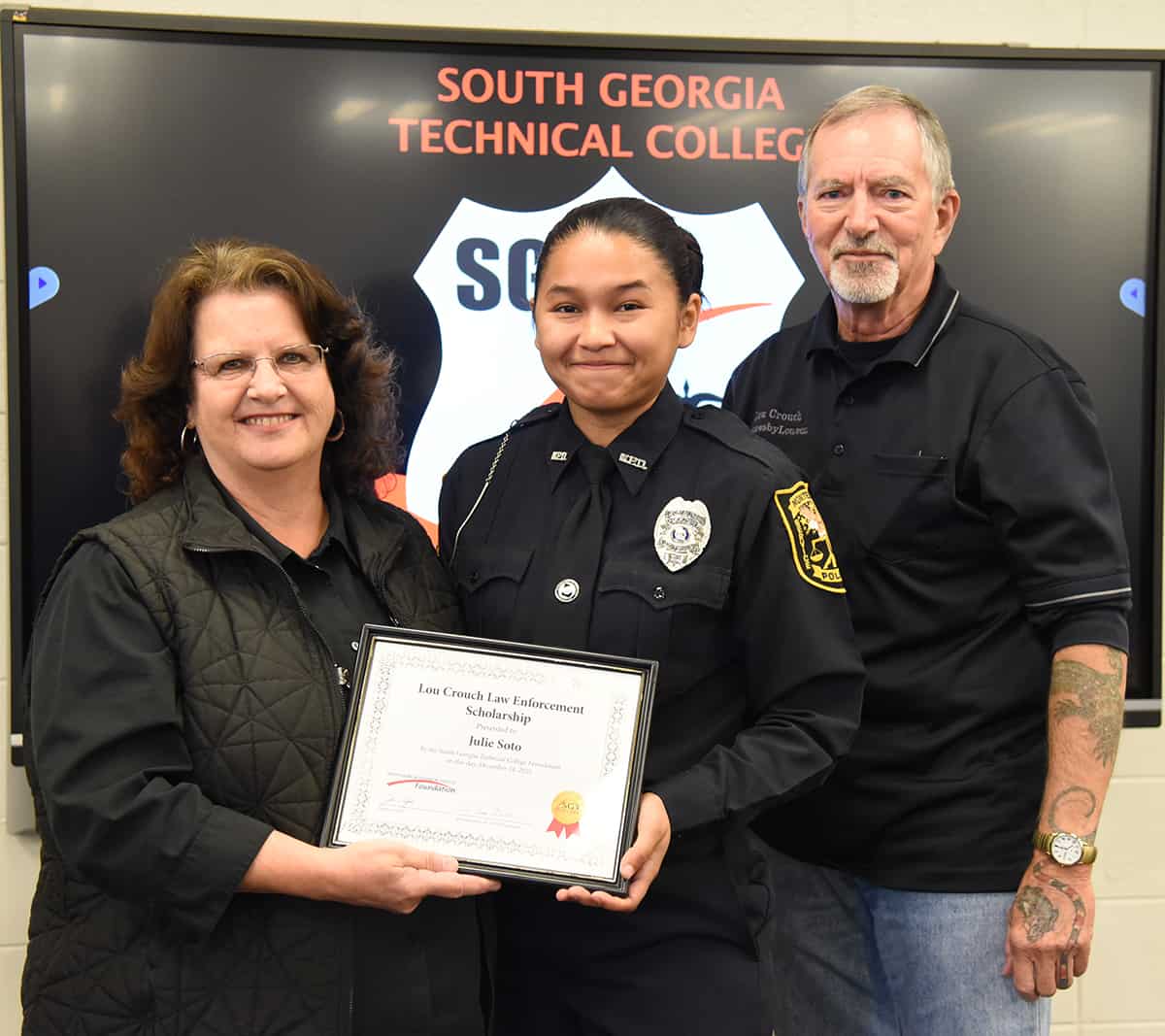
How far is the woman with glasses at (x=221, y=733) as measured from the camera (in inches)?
49.2

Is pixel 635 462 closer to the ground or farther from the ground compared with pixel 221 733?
farther from the ground

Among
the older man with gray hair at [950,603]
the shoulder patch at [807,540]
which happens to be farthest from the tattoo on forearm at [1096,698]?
the shoulder patch at [807,540]

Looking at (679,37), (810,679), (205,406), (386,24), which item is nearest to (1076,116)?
(679,37)

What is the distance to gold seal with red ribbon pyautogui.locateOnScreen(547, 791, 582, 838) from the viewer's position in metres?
1.33

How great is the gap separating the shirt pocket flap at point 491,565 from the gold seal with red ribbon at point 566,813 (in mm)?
304

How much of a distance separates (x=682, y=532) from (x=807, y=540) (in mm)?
170

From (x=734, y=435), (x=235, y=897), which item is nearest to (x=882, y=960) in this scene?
(x=734, y=435)

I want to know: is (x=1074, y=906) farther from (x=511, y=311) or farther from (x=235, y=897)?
(x=511, y=311)

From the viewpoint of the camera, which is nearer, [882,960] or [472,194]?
[882,960]

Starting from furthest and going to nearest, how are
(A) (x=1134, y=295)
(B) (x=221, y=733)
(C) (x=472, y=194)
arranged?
(A) (x=1134, y=295), (C) (x=472, y=194), (B) (x=221, y=733)

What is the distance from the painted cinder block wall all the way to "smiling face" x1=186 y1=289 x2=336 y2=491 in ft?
3.33

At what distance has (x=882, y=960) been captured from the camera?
5.81 feet

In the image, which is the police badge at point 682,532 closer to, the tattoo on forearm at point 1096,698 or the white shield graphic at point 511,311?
the tattoo on forearm at point 1096,698

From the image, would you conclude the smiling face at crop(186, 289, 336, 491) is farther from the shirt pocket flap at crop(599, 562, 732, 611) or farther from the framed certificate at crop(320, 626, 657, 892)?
the shirt pocket flap at crop(599, 562, 732, 611)
